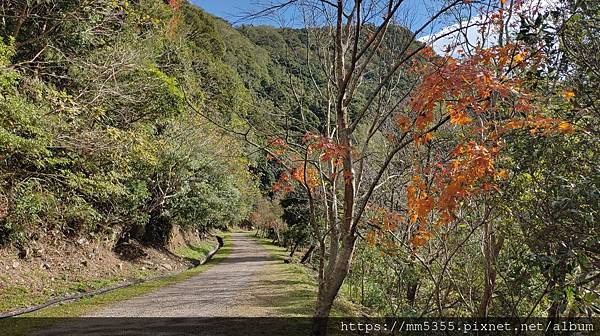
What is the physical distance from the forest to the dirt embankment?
432 millimetres

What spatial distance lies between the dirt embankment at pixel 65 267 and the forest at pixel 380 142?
43cm

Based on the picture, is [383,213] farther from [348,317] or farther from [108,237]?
[108,237]

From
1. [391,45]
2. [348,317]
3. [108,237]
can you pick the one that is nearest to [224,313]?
[348,317]

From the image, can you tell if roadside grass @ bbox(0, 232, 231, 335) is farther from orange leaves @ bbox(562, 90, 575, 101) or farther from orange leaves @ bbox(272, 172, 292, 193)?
orange leaves @ bbox(562, 90, 575, 101)

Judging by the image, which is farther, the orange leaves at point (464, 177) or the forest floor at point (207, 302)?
the forest floor at point (207, 302)

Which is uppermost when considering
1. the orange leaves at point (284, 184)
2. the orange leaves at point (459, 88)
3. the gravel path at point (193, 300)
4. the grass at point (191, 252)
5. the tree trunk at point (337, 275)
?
the orange leaves at point (459, 88)

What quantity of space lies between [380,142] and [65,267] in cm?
1051

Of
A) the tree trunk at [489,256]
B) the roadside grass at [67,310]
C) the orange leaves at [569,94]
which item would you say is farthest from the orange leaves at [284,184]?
the orange leaves at [569,94]

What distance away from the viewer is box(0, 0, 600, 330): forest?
4242 millimetres

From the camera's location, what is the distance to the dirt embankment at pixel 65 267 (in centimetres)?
1027

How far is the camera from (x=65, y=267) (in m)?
13.2

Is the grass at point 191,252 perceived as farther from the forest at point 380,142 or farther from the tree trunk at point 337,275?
the tree trunk at point 337,275

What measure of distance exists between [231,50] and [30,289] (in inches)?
1385

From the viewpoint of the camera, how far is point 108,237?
17.0 m
